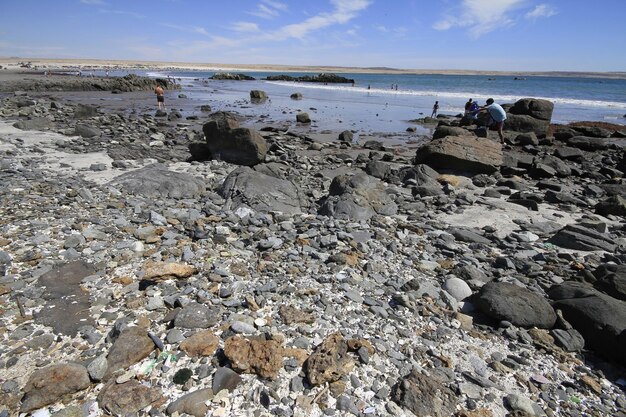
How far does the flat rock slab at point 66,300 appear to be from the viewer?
339cm

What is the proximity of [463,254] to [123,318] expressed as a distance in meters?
4.83

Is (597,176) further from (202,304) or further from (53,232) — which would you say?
(53,232)

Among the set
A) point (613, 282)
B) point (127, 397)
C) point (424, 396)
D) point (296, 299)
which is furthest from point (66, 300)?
point (613, 282)

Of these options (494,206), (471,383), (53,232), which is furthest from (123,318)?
(494,206)

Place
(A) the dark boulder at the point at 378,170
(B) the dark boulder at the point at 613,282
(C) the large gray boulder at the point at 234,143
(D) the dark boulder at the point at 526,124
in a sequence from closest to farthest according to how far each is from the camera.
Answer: (B) the dark boulder at the point at 613,282
(C) the large gray boulder at the point at 234,143
(A) the dark boulder at the point at 378,170
(D) the dark boulder at the point at 526,124

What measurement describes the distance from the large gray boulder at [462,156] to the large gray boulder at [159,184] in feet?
23.4

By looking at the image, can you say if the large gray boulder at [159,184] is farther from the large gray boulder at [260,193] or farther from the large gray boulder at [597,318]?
the large gray boulder at [597,318]

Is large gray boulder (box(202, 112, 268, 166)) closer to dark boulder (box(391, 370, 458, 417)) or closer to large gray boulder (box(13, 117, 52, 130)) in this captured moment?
dark boulder (box(391, 370, 458, 417))

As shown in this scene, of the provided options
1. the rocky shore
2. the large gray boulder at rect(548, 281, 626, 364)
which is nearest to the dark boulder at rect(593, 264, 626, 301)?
the rocky shore

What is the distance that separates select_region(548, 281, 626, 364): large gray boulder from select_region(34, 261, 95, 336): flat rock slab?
508 centimetres

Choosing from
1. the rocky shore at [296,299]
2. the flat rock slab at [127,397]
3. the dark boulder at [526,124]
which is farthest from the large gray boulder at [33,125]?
the dark boulder at [526,124]

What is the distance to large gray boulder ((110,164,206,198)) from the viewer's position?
23.2ft

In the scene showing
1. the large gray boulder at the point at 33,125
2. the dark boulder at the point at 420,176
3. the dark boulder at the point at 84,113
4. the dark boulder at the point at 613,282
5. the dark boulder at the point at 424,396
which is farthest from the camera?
the dark boulder at the point at 84,113

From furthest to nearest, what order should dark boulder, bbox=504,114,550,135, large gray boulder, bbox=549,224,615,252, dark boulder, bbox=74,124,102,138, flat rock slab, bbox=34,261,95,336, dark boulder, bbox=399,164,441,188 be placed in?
dark boulder, bbox=504,114,550,135
dark boulder, bbox=74,124,102,138
dark boulder, bbox=399,164,441,188
large gray boulder, bbox=549,224,615,252
flat rock slab, bbox=34,261,95,336
